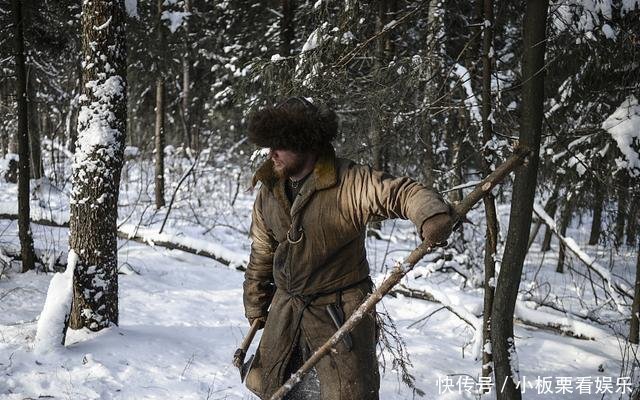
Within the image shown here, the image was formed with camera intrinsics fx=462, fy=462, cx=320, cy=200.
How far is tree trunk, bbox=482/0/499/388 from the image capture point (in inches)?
160

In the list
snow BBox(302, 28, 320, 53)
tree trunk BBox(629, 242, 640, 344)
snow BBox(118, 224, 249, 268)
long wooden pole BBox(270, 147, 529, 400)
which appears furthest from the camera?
snow BBox(118, 224, 249, 268)

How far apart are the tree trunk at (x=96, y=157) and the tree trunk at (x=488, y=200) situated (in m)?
3.51

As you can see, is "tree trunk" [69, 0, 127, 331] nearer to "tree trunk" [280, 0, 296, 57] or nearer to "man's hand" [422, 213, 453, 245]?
"man's hand" [422, 213, 453, 245]

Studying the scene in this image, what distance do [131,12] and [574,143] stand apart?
19.5 ft

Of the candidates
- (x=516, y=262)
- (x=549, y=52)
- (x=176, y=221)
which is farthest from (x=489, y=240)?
(x=176, y=221)

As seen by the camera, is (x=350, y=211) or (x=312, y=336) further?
(x=312, y=336)

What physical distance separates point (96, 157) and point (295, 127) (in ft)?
9.34

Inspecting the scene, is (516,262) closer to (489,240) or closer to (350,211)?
(489,240)

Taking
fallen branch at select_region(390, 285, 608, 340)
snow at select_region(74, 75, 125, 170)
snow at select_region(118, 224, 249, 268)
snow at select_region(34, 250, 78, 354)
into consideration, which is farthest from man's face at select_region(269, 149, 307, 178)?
snow at select_region(118, 224, 249, 268)

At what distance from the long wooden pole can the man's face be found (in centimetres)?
79

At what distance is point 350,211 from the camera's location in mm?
2559

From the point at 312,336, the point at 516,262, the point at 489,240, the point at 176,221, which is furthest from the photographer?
the point at 176,221

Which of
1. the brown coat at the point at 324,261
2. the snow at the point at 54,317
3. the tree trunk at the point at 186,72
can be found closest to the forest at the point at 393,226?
the snow at the point at 54,317

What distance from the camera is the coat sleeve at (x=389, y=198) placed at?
217 centimetres
